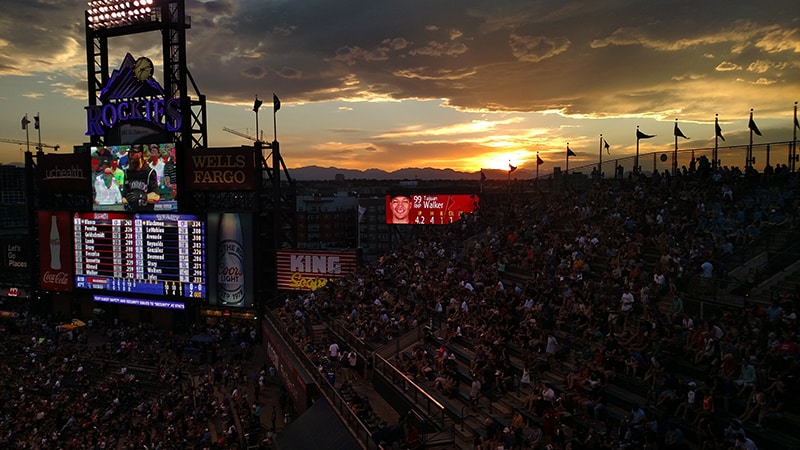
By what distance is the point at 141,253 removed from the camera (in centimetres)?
3800

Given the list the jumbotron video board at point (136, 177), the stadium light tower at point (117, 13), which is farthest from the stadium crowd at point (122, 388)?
the stadium light tower at point (117, 13)

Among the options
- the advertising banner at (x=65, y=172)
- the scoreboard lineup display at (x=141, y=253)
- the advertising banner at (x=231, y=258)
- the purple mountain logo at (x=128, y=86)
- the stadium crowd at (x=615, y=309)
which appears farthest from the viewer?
the advertising banner at (x=65, y=172)

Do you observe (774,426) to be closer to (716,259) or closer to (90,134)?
(716,259)

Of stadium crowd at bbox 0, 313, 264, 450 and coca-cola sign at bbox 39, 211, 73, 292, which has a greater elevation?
coca-cola sign at bbox 39, 211, 73, 292

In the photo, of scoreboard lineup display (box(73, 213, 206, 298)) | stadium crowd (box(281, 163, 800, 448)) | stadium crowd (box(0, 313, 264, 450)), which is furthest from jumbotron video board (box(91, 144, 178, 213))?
stadium crowd (box(281, 163, 800, 448))

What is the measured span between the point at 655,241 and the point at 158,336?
3081 cm

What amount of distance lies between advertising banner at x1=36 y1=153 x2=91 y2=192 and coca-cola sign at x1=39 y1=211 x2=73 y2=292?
1.94 metres

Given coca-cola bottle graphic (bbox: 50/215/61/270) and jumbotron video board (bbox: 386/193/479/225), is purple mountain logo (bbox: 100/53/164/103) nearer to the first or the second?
coca-cola bottle graphic (bbox: 50/215/61/270)

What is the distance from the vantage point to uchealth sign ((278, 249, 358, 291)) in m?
37.0

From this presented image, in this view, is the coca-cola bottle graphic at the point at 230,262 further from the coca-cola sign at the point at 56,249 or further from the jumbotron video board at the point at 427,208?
the jumbotron video board at the point at 427,208

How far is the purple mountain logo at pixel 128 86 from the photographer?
39.0m

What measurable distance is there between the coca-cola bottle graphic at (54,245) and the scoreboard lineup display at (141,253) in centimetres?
187

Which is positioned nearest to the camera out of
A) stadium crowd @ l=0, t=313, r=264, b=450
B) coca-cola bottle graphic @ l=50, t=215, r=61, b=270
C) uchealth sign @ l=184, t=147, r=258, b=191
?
stadium crowd @ l=0, t=313, r=264, b=450

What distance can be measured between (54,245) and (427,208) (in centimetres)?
2733
